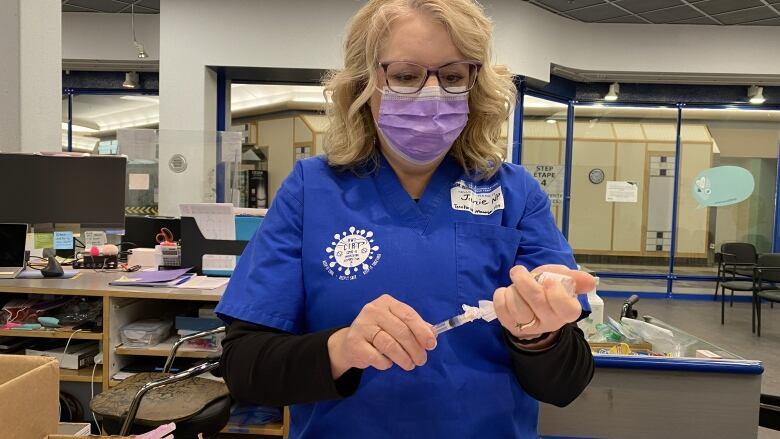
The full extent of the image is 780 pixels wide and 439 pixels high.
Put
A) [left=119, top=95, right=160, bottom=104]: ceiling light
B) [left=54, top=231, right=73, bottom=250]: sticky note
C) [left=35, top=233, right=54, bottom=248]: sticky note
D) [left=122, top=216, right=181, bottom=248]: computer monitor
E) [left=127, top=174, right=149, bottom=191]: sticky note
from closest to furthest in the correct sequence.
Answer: [left=35, top=233, right=54, bottom=248]: sticky note
[left=54, top=231, right=73, bottom=250]: sticky note
[left=122, top=216, right=181, bottom=248]: computer monitor
[left=127, top=174, right=149, bottom=191]: sticky note
[left=119, top=95, right=160, bottom=104]: ceiling light

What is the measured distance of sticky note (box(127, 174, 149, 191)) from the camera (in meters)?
5.19

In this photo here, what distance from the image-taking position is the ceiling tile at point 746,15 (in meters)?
5.69

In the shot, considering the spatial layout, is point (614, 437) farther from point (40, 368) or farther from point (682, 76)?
point (682, 76)

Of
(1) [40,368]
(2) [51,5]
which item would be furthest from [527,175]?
(2) [51,5]

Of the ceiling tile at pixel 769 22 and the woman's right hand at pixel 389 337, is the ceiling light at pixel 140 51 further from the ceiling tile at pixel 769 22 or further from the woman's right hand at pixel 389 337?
the ceiling tile at pixel 769 22

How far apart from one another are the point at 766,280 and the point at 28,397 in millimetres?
7513

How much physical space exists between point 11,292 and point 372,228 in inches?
91.1

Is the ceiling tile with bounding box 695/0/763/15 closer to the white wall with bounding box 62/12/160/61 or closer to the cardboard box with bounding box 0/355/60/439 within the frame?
the white wall with bounding box 62/12/160/61

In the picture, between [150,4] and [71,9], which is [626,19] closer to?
[150,4]

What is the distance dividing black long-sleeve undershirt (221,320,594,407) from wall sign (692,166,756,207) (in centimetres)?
760

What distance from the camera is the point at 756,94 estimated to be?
6.92m

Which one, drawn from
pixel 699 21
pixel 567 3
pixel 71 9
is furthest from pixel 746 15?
pixel 71 9

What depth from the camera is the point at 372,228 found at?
91cm

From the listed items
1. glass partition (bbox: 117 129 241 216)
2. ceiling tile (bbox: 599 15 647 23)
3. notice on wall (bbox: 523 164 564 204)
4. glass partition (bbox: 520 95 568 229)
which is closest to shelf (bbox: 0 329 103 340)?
glass partition (bbox: 117 129 241 216)
